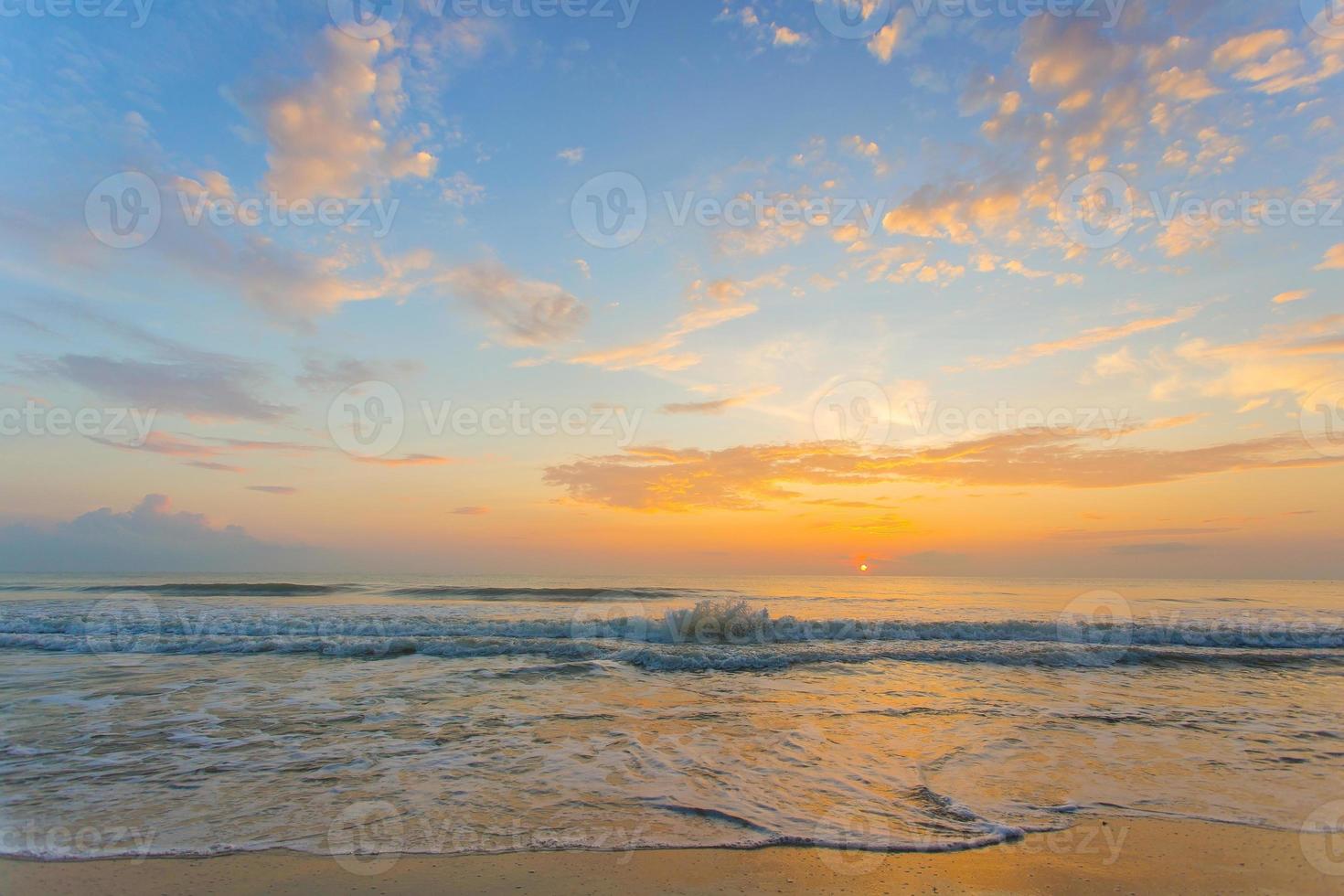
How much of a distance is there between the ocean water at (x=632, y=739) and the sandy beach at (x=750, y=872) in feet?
0.89

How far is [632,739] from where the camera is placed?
29.4ft

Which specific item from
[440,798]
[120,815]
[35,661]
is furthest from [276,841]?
[35,661]

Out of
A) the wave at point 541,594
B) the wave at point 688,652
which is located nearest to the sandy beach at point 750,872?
the wave at point 688,652

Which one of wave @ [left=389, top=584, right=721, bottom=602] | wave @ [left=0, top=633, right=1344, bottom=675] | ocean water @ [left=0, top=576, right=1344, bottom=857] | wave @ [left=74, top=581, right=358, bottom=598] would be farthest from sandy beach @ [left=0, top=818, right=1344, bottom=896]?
wave @ [left=74, top=581, right=358, bottom=598]

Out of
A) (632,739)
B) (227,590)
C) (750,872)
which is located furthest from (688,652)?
(227,590)

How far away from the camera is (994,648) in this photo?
18125 millimetres

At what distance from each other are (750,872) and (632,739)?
4.22 m

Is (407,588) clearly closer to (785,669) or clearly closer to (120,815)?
(785,669)

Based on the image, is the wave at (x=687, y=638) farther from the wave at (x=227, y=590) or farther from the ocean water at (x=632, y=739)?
the wave at (x=227, y=590)

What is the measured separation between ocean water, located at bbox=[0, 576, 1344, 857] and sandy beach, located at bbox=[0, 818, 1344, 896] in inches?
10.7

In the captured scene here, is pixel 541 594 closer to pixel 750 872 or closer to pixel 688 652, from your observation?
pixel 688 652

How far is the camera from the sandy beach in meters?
4.71

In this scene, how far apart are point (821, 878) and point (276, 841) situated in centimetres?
461

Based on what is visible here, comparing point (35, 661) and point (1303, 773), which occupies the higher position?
point (1303, 773)
